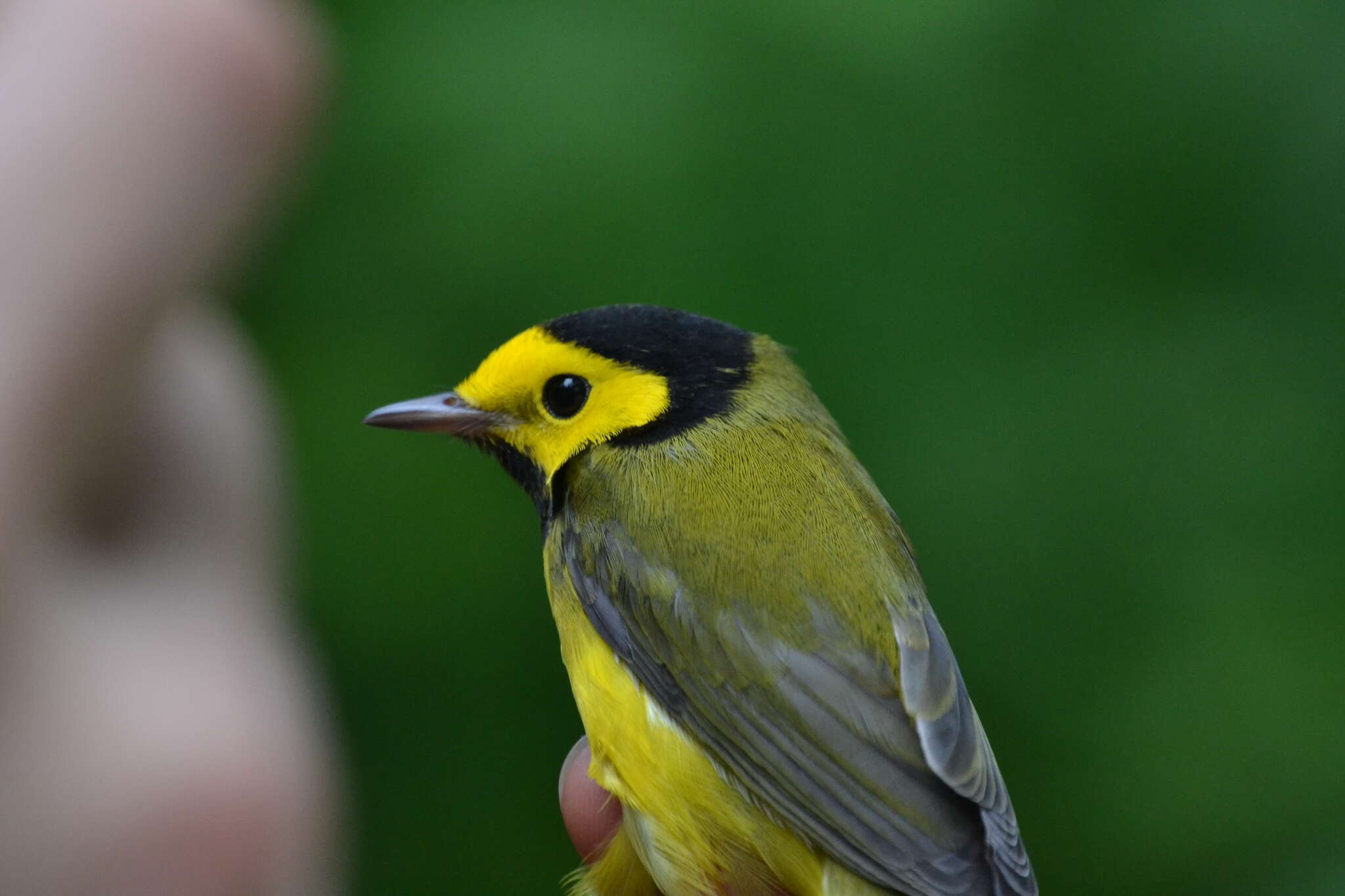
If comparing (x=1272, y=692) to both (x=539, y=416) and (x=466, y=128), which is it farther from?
(x=466, y=128)

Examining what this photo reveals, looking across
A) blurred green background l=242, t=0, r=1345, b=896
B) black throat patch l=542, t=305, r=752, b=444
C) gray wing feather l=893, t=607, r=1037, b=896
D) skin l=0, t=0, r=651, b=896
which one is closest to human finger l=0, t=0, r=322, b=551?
skin l=0, t=0, r=651, b=896

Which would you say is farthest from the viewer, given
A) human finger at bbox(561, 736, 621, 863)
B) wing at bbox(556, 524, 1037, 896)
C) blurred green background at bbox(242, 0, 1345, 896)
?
blurred green background at bbox(242, 0, 1345, 896)

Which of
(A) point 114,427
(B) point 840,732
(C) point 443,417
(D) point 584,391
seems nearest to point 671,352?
(D) point 584,391

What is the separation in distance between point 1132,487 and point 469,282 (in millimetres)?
1547

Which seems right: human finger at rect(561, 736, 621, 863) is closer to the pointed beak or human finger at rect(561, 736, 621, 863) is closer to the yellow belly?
the yellow belly

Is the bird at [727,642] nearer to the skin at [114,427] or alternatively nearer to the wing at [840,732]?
the wing at [840,732]

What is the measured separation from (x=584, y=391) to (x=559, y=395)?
0.11 feet

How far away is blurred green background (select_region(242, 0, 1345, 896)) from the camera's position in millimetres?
2635

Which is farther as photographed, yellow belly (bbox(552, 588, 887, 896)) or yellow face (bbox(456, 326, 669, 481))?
yellow face (bbox(456, 326, 669, 481))

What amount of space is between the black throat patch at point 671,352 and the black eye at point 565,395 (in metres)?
0.05

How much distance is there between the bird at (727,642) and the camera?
1.40 m

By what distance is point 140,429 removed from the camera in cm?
94

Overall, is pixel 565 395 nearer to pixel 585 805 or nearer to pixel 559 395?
pixel 559 395

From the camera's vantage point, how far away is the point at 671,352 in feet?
5.24
